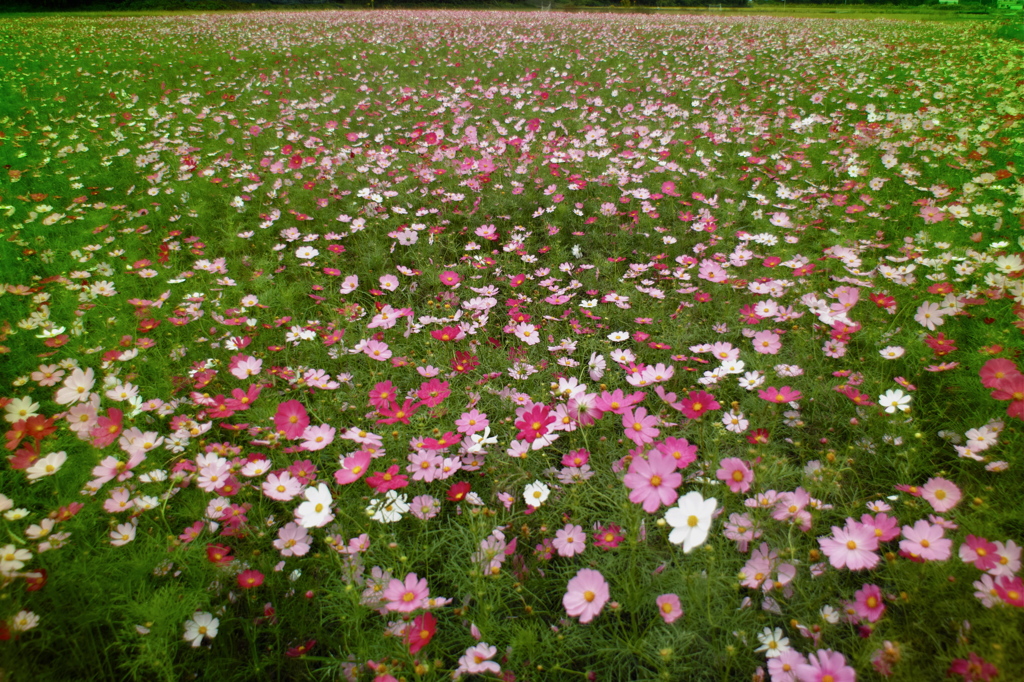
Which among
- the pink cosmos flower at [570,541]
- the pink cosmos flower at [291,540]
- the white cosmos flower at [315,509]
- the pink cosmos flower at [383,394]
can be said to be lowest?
the pink cosmos flower at [570,541]

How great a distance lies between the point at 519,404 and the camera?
5.19 ft

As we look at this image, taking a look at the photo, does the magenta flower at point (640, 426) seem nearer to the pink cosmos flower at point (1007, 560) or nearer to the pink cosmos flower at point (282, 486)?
the pink cosmos flower at point (1007, 560)

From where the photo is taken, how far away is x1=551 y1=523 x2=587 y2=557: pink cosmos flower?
3.77 ft

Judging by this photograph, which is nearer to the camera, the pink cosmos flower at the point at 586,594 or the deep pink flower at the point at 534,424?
the pink cosmos flower at the point at 586,594

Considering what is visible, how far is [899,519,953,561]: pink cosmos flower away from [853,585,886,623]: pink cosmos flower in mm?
128

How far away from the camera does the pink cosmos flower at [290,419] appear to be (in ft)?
4.12

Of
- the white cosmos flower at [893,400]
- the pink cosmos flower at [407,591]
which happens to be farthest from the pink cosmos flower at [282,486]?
the white cosmos flower at [893,400]

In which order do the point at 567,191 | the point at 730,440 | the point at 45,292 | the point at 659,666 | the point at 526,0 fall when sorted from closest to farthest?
A: the point at 659,666 < the point at 730,440 < the point at 45,292 < the point at 567,191 < the point at 526,0

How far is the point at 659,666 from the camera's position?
3.20ft

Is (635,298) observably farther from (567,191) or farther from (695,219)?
(567,191)

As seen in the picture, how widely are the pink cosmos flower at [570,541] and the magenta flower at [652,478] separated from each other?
270 millimetres

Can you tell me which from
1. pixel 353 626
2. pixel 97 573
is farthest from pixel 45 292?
pixel 353 626

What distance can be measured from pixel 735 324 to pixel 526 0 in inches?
1325

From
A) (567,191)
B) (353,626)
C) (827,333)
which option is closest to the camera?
(353,626)
